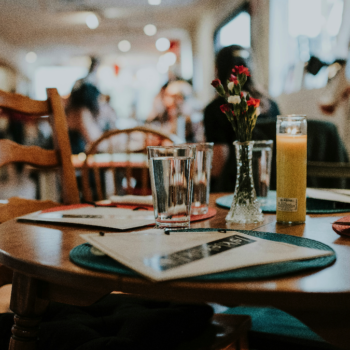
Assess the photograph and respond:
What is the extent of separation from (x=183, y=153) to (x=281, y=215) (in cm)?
22

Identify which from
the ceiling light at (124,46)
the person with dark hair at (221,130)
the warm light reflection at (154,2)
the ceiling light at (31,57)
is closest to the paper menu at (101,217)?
the person with dark hair at (221,130)

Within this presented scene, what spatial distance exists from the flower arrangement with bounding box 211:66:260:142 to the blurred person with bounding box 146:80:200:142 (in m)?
4.92

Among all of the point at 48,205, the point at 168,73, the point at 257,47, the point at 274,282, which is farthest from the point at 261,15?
the point at 274,282

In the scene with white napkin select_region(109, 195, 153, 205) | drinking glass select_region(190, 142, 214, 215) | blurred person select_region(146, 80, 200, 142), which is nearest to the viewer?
drinking glass select_region(190, 142, 214, 215)

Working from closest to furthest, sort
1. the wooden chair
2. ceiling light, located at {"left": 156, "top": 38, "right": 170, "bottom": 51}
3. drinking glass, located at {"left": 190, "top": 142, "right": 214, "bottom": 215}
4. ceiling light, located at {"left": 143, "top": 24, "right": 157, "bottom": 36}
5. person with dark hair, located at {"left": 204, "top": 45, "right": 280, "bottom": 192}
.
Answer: drinking glass, located at {"left": 190, "top": 142, "right": 214, "bottom": 215} → the wooden chair → person with dark hair, located at {"left": 204, "top": 45, "right": 280, "bottom": 192} → ceiling light, located at {"left": 143, "top": 24, "right": 157, "bottom": 36} → ceiling light, located at {"left": 156, "top": 38, "right": 170, "bottom": 51}

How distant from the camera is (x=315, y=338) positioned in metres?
1.03

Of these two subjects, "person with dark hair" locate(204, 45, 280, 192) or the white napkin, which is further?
"person with dark hair" locate(204, 45, 280, 192)

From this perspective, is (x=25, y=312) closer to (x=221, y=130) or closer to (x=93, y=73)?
(x=221, y=130)

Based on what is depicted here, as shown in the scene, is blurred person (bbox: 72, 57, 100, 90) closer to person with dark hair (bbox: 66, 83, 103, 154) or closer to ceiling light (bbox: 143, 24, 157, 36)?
person with dark hair (bbox: 66, 83, 103, 154)

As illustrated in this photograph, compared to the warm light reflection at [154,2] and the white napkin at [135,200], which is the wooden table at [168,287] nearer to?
the white napkin at [135,200]

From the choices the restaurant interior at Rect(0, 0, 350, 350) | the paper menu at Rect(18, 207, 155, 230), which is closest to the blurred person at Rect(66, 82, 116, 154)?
the restaurant interior at Rect(0, 0, 350, 350)

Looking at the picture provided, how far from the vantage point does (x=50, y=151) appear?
47.5 inches

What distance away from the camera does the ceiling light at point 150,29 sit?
20.3 feet

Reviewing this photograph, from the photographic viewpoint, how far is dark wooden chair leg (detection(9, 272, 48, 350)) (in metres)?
0.60
